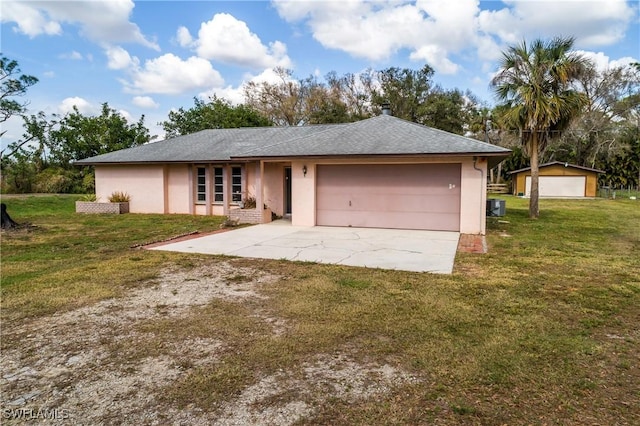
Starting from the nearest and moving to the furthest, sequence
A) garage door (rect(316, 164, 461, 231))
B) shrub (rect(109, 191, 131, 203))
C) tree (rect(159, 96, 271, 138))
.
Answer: garage door (rect(316, 164, 461, 231)), shrub (rect(109, 191, 131, 203)), tree (rect(159, 96, 271, 138))

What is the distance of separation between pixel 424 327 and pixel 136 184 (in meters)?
16.3

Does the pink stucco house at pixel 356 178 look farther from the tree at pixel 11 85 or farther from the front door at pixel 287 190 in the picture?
the tree at pixel 11 85

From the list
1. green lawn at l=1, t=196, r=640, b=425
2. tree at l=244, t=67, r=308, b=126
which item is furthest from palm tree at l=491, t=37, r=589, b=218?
tree at l=244, t=67, r=308, b=126

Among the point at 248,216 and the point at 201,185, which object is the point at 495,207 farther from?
the point at 201,185

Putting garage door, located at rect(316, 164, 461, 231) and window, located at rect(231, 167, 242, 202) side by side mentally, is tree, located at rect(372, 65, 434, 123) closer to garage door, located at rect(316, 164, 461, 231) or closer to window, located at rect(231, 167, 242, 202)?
window, located at rect(231, 167, 242, 202)

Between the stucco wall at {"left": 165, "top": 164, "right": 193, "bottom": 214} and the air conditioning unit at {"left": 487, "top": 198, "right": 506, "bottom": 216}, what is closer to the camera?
the air conditioning unit at {"left": 487, "top": 198, "right": 506, "bottom": 216}

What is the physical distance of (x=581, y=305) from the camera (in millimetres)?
4969

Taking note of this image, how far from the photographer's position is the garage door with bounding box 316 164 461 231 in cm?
1177

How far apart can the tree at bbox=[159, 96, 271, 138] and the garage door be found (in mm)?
22026

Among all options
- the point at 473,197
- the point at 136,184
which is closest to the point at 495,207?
the point at 473,197

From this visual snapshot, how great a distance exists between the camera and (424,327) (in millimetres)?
4238

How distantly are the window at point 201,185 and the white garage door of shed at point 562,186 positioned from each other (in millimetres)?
27353

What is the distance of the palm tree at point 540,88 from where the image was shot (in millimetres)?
13758

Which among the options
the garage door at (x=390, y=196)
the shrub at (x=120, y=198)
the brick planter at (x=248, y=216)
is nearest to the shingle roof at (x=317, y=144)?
the garage door at (x=390, y=196)
